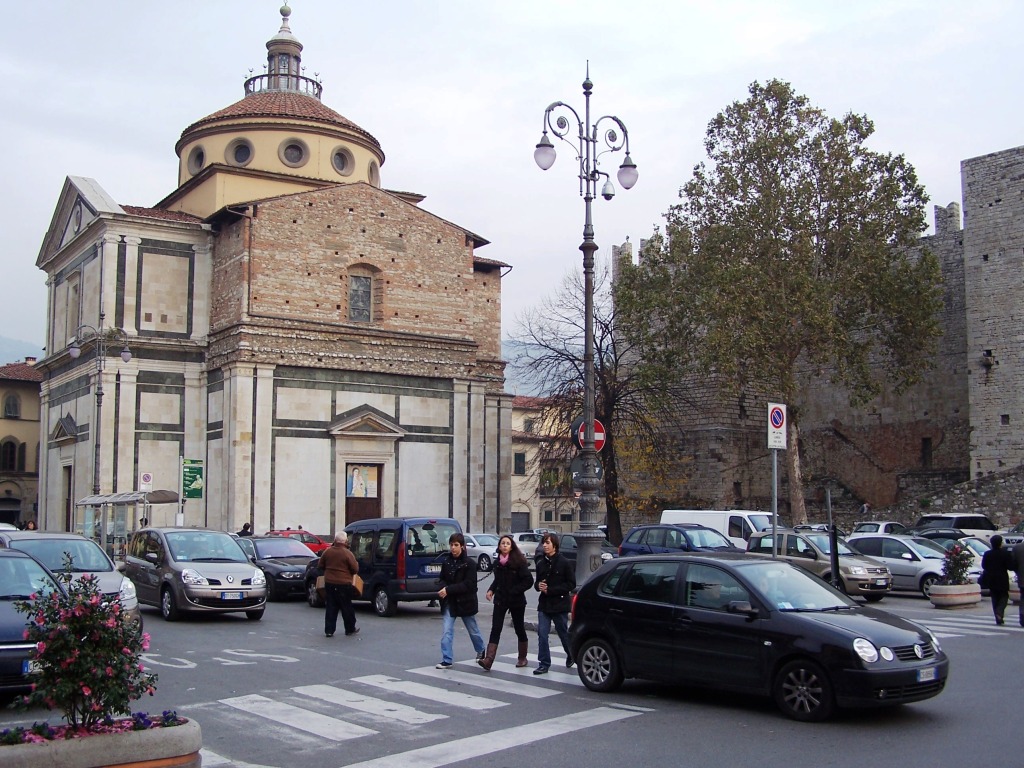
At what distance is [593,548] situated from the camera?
57.7 ft

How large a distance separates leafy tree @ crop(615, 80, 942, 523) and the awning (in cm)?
1838

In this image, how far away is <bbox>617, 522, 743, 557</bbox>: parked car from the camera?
25.2 metres

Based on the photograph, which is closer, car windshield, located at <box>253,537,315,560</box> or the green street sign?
car windshield, located at <box>253,537,315,560</box>

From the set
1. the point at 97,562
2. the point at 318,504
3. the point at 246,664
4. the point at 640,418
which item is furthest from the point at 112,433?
the point at 246,664

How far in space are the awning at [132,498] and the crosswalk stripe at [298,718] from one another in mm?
24525

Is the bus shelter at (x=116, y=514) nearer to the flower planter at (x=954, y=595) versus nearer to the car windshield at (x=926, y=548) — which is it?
the car windshield at (x=926, y=548)

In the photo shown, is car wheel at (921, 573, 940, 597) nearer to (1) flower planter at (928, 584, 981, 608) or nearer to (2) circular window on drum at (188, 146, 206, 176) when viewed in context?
(1) flower planter at (928, 584, 981, 608)

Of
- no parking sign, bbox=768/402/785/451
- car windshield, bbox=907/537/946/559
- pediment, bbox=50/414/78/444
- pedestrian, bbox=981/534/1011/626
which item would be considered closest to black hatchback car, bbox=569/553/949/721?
no parking sign, bbox=768/402/785/451

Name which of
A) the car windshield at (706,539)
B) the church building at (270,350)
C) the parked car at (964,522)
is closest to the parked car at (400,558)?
the car windshield at (706,539)

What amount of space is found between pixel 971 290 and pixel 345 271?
24886 mm

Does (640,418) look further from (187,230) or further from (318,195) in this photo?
(187,230)

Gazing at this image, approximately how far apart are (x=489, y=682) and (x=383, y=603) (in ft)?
26.8

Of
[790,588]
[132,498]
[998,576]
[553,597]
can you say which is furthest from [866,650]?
[132,498]

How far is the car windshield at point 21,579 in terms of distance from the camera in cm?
1133
